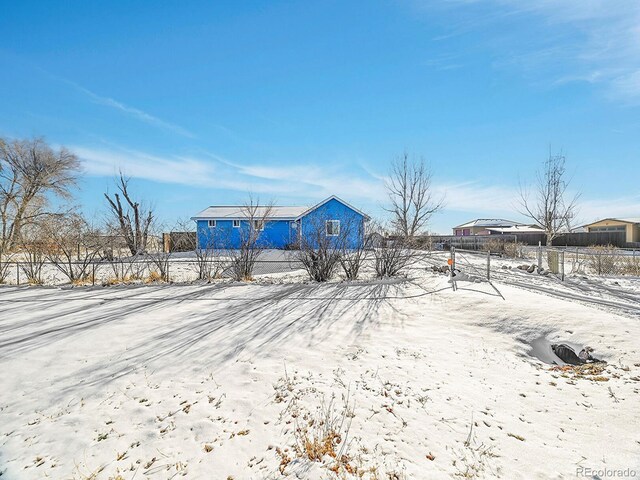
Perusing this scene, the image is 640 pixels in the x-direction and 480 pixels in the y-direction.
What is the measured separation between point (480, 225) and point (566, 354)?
1973 inches

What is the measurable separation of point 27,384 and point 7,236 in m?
19.4

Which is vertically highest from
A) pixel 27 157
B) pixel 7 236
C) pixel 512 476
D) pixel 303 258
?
pixel 27 157

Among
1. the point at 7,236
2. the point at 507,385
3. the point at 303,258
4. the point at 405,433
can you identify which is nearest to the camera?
the point at 405,433

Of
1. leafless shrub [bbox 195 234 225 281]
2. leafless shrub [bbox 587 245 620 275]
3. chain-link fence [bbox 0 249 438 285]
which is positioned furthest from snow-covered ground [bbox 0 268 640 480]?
leafless shrub [bbox 587 245 620 275]

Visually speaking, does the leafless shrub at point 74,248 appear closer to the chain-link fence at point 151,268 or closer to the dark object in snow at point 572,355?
the chain-link fence at point 151,268

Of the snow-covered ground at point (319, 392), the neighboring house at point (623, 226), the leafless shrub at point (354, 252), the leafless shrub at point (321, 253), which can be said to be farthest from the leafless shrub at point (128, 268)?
the neighboring house at point (623, 226)

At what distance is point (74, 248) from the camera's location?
11117 millimetres

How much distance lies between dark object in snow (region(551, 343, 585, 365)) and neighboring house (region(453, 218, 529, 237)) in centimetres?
4631

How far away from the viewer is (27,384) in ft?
13.9

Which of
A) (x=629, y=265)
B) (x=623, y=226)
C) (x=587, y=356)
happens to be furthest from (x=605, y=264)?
(x=623, y=226)

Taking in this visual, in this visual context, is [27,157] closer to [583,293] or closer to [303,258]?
[303,258]

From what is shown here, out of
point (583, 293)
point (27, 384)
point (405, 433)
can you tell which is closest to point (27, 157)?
point (27, 384)

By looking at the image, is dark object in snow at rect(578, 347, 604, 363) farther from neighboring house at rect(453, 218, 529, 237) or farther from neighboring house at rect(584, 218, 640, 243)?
neighboring house at rect(453, 218, 529, 237)

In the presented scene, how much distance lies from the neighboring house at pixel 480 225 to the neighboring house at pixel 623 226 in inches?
470
